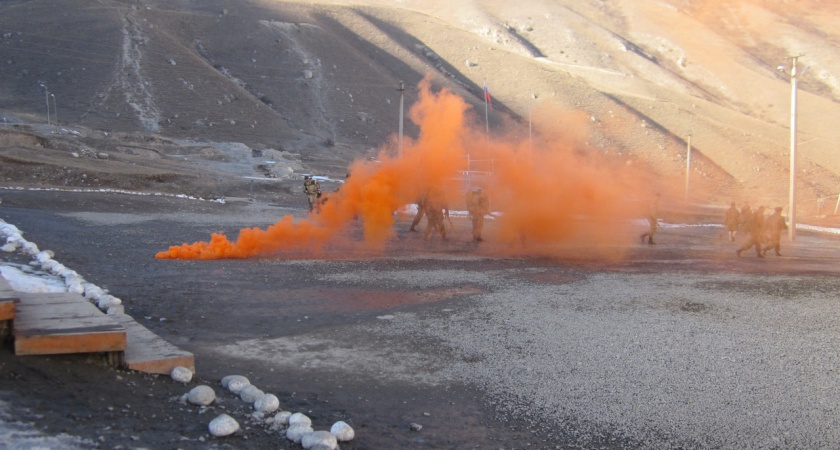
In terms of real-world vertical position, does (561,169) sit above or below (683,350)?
above

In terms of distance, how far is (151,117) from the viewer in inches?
2098

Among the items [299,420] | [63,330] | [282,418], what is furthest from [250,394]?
[63,330]

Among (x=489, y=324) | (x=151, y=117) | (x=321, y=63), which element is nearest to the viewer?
(x=489, y=324)

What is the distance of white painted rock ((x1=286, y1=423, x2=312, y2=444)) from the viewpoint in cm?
543

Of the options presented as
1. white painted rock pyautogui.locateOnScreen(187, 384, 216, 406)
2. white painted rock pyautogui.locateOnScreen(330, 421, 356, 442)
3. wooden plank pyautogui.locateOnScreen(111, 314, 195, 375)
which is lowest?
white painted rock pyautogui.locateOnScreen(330, 421, 356, 442)

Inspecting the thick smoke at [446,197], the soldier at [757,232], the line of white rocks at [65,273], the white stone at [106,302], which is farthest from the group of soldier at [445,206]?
the white stone at [106,302]

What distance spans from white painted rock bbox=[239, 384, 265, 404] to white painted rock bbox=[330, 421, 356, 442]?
1007 millimetres

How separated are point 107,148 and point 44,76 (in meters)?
21.9

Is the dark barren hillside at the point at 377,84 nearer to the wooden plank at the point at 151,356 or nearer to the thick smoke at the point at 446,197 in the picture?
the thick smoke at the point at 446,197

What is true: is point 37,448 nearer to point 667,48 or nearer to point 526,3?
point 667,48

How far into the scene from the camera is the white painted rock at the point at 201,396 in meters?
5.90

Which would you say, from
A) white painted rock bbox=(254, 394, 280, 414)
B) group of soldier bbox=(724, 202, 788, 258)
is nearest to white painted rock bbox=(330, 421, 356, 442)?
white painted rock bbox=(254, 394, 280, 414)

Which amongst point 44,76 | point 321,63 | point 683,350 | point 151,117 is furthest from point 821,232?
point 44,76

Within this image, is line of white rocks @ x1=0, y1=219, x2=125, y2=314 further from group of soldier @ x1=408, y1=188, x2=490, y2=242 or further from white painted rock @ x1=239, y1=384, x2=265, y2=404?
group of soldier @ x1=408, y1=188, x2=490, y2=242
